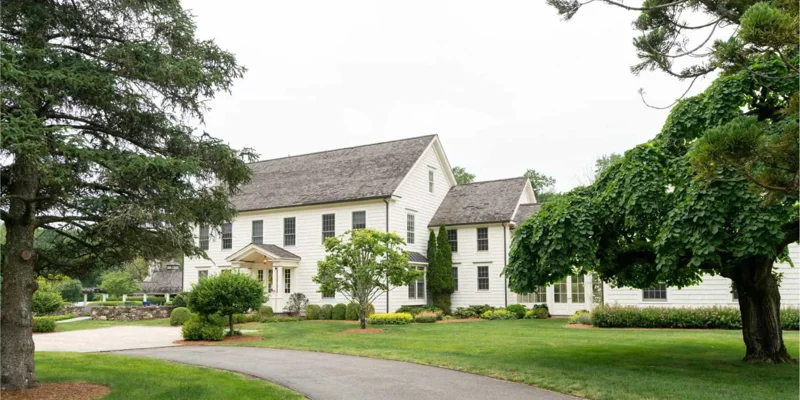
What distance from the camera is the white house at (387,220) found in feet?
101

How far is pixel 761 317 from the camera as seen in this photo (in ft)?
43.0

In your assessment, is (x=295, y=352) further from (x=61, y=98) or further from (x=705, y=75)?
(x=705, y=75)

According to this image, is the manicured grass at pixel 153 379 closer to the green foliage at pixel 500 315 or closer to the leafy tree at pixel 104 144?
the leafy tree at pixel 104 144

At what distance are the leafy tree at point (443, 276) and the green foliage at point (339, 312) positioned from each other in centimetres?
510

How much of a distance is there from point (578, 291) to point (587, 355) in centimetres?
1630

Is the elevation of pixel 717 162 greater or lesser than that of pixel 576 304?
greater

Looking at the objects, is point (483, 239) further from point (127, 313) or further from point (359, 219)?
point (127, 313)

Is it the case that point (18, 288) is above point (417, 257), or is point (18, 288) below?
below

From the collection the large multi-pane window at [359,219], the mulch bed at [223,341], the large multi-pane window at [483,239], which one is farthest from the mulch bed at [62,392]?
the large multi-pane window at [483,239]

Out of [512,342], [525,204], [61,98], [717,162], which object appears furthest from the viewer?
[525,204]

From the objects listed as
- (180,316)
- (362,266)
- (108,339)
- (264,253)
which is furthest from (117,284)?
(362,266)

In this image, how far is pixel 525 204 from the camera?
3359 cm

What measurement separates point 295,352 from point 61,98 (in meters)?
9.27

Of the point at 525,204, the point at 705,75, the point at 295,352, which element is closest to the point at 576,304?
the point at 525,204
